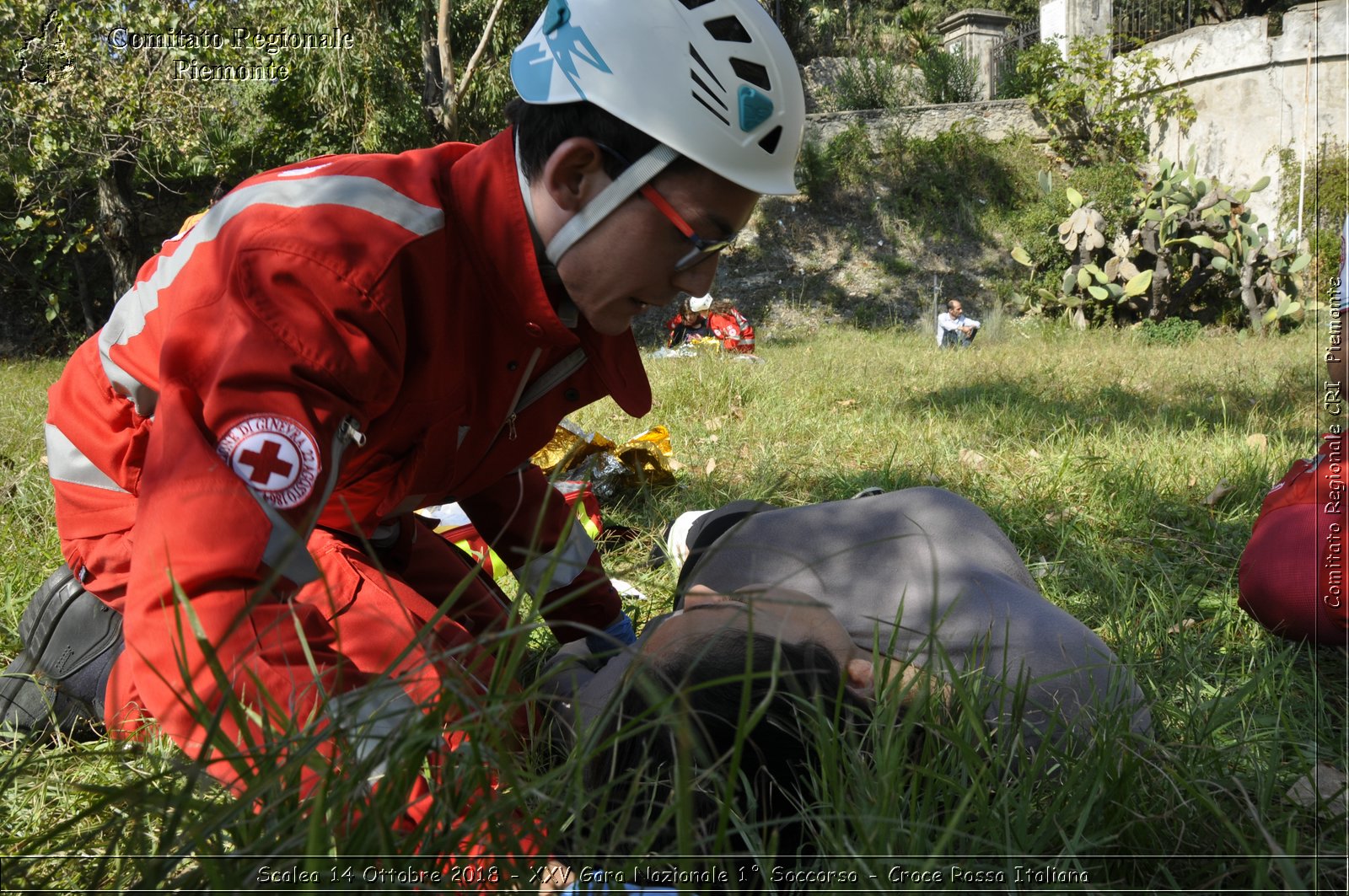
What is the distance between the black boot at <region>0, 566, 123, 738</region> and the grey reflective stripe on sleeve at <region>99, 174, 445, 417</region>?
0.49 m

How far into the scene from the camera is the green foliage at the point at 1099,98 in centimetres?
1547

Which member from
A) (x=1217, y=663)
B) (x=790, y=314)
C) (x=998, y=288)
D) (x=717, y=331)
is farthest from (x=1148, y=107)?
(x=1217, y=663)

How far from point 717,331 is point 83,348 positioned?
9957mm

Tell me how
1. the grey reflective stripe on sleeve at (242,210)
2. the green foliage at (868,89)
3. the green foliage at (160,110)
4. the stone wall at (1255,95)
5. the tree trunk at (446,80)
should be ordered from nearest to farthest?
the grey reflective stripe on sleeve at (242,210) < the green foliage at (160,110) < the tree trunk at (446,80) < the stone wall at (1255,95) < the green foliage at (868,89)

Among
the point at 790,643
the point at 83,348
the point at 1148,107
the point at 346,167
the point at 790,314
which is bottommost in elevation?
the point at 790,314

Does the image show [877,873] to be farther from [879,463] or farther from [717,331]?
[717,331]

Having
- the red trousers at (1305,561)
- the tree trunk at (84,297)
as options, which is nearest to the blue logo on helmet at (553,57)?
the red trousers at (1305,561)

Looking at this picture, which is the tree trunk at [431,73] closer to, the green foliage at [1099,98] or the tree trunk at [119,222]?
the tree trunk at [119,222]

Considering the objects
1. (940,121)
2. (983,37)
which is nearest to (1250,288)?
(940,121)

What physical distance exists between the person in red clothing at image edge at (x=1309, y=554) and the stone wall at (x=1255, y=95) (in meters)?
10.7

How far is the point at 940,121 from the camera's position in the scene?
1708cm

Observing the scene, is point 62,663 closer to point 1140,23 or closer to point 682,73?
point 682,73

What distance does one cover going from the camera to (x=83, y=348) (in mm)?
1938

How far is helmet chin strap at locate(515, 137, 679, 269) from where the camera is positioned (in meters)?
1.62
